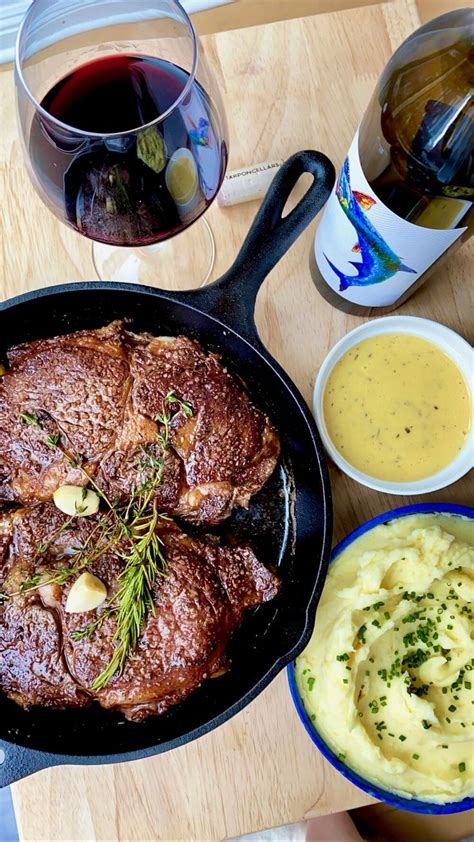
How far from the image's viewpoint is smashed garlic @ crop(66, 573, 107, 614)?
1.46 metres

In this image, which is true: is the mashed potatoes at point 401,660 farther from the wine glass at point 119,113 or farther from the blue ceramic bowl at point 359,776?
the wine glass at point 119,113

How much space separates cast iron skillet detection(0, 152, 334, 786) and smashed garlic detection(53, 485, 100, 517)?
1.14 feet

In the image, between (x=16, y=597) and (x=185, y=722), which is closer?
(x=16, y=597)

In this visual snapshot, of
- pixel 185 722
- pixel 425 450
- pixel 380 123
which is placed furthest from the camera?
pixel 425 450

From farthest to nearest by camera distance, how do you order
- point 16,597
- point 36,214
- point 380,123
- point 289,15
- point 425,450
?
point 289,15 < point 36,214 < point 425,450 < point 16,597 < point 380,123

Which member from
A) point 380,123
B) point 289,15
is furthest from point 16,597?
point 289,15

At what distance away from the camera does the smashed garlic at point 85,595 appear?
4.80 feet

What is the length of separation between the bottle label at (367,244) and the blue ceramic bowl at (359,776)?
0.51 metres

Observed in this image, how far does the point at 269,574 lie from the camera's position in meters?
1.60

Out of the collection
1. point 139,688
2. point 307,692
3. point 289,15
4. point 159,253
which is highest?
point 289,15

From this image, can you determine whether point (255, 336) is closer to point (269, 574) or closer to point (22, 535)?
point (269, 574)

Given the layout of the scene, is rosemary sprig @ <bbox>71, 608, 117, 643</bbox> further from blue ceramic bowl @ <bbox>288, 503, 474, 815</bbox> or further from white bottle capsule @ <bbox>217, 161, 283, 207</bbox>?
white bottle capsule @ <bbox>217, 161, 283, 207</bbox>

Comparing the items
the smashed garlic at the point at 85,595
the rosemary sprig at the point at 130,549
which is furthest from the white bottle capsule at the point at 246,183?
the smashed garlic at the point at 85,595

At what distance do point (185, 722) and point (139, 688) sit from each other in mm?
177
